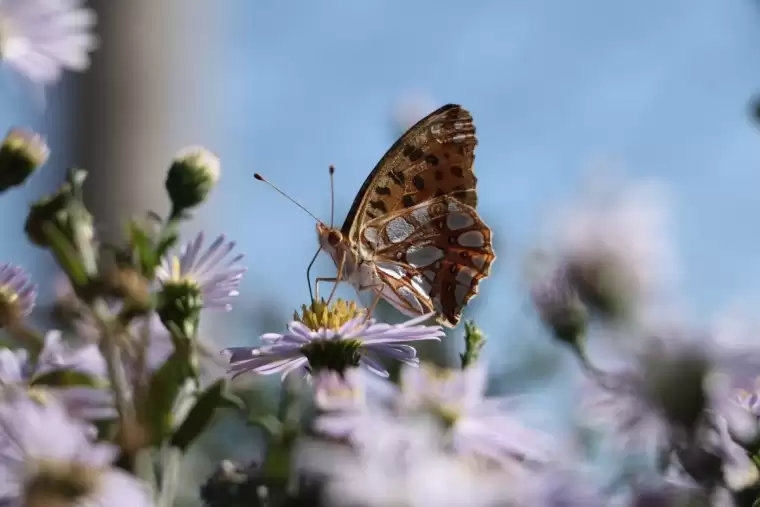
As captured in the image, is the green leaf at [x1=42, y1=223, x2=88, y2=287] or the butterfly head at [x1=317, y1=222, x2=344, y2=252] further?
the butterfly head at [x1=317, y1=222, x2=344, y2=252]

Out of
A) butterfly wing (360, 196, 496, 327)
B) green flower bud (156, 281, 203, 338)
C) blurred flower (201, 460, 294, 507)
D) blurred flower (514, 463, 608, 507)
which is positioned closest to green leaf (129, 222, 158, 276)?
green flower bud (156, 281, 203, 338)

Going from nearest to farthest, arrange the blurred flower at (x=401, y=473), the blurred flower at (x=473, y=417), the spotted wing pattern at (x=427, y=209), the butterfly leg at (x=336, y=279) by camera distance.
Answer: the blurred flower at (x=401, y=473) → the blurred flower at (x=473, y=417) → the butterfly leg at (x=336, y=279) → the spotted wing pattern at (x=427, y=209)

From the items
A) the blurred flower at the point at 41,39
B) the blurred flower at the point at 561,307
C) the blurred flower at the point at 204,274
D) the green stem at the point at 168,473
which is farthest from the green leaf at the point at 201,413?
the blurred flower at the point at 41,39

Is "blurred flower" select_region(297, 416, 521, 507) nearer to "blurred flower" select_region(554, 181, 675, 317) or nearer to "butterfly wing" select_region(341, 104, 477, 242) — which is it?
"blurred flower" select_region(554, 181, 675, 317)

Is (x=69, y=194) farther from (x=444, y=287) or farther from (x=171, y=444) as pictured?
(x=444, y=287)

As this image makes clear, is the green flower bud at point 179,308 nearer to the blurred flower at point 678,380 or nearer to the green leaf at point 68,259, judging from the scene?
the green leaf at point 68,259

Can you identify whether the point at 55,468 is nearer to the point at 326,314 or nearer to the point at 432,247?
the point at 326,314

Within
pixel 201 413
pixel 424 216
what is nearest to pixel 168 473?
pixel 201 413
